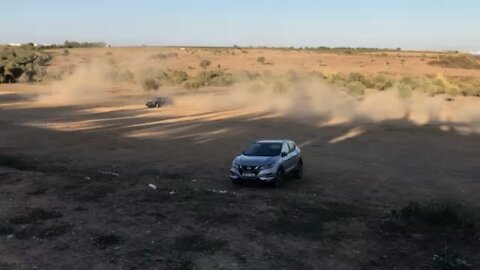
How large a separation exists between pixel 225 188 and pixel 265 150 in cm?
226

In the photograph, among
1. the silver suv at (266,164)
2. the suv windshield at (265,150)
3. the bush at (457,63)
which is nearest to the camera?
the silver suv at (266,164)

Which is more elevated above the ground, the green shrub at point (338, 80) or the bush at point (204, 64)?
the green shrub at point (338, 80)

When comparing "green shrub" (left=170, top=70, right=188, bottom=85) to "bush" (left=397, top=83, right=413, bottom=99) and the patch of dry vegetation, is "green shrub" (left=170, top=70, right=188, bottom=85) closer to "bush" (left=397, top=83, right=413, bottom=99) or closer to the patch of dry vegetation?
the patch of dry vegetation

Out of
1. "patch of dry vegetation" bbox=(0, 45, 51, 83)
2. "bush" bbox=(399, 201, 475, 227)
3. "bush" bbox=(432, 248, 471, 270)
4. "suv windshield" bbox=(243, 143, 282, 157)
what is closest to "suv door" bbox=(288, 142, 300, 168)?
"suv windshield" bbox=(243, 143, 282, 157)

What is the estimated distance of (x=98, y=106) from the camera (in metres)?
55.8

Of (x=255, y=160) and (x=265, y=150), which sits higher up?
(x=265, y=150)

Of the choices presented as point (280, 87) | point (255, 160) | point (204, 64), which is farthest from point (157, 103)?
point (204, 64)

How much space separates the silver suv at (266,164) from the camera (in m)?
20.4

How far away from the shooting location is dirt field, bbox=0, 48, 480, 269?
11.1m

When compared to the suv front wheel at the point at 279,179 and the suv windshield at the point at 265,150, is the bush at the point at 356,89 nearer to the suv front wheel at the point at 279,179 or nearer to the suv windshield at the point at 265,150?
the suv windshield at the point at 265,150

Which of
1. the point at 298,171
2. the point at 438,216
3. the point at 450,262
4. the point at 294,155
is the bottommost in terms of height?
the point at 298,171

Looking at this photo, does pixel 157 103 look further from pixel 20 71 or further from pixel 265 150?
pixel 20 71

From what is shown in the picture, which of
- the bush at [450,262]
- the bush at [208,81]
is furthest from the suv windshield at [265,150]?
the bush at [208,81]

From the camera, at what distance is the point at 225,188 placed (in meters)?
20.5
